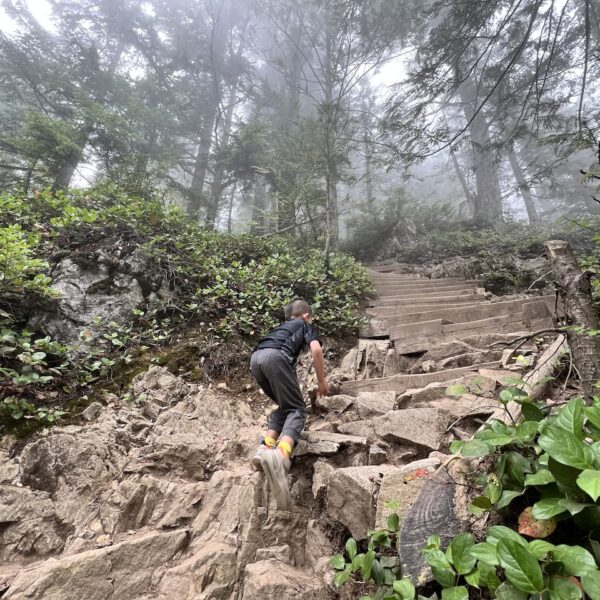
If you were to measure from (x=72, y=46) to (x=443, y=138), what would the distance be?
12.5 meters

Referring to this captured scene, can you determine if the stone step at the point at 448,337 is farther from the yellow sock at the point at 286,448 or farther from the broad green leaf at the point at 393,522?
the broad green leaf at the point at 393,522

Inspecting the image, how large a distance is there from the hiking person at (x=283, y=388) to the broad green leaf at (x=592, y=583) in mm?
1625

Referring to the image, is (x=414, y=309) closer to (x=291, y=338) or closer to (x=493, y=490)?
(x=291, y=338)

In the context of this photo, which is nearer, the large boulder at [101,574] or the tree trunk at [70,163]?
the large boulder at [101,574]

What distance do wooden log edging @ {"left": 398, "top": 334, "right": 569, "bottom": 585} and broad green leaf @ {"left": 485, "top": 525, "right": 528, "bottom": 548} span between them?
33cm

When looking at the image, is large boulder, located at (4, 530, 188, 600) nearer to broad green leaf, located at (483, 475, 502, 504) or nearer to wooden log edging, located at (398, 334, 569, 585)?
wooden log edging, located at (398, 334, 569, 585)

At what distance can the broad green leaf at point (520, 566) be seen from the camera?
0.90 metres

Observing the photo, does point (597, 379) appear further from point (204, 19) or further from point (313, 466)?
point (204, 19)

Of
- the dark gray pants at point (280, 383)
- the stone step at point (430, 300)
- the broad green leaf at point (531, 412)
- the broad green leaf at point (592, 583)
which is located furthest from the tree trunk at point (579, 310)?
the stone step at point (430, 300)

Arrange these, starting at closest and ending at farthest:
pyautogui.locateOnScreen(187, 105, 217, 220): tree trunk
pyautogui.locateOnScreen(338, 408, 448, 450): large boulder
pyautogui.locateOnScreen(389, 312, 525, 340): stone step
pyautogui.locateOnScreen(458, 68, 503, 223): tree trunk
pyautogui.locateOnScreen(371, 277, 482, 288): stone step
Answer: pyautogui.locateOnScreen(338, 408, 448, 450): large boulder
pyautogui.locateOnScreen(389, 312, 525, 340): stone step
pyautogui.locateOnScreen(371, 277, 482, 288): stone step
pyautogui.locateOnScreen(187, 105, 217, 220): tree trunk
pyautogui.locateOnScreen(458, 68, 503, 223): tree trunk

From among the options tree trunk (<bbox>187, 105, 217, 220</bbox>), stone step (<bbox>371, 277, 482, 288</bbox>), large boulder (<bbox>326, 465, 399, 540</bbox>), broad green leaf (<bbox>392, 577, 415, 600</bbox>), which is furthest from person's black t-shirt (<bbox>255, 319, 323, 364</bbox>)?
tree trunk (<bbox>187, 105, 217, 220</bbox>)

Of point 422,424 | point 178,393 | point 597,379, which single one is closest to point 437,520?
point 422,424

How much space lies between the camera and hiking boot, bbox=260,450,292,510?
2119 mm

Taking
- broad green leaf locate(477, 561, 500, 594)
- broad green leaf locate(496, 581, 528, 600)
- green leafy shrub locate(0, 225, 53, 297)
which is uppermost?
green leafy shrub locate(0, 225, 53, 297)
